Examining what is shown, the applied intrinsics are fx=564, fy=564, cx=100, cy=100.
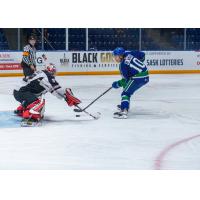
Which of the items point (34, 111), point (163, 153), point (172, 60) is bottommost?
point (163, 153)

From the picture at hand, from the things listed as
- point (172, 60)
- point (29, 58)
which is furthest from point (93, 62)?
point (29, 58)

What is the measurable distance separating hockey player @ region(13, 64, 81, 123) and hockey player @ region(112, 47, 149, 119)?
1.51 ft

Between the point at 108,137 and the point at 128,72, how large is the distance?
37.2 inches

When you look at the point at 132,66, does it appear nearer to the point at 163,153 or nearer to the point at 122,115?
the point at 122,115

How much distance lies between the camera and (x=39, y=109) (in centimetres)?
440

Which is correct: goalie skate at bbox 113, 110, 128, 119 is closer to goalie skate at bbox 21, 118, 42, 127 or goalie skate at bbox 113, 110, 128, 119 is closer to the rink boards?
goalie skate at bbox 21, 118, 42, 127

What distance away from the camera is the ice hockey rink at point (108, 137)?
3258 mm

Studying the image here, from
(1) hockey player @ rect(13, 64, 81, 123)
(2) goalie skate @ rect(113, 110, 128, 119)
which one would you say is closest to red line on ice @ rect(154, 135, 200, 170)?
(2) goalie skate @ rect(113, 110, 128, 119)

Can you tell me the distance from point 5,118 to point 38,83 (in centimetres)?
43

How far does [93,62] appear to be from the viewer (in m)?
8.72

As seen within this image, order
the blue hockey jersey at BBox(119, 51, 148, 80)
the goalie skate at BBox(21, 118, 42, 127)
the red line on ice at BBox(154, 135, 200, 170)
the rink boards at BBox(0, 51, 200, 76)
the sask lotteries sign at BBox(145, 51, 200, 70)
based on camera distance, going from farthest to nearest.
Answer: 1. the sask lotteries sign at BBox(145, 51, 200, 70)
2. the rink boards at BBox(0, 51, 200, 76)
3. the blue hockey jersey at BBox(119, 51, 148, 80)
4. the goalie skate at BBox(21, 118, 42, 127)
5. the red line on ice at BBox(154, 135, 200, 170)

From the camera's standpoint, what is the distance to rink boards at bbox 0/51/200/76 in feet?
27.2

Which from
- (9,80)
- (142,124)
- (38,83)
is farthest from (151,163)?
(9,80)
